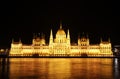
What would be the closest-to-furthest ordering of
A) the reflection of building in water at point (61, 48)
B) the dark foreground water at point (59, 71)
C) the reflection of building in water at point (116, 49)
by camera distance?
the dark foreground water at point (59, 71) → the reflection of building in water at point (61, 48) → the reflection of building in water at point (116, 49)

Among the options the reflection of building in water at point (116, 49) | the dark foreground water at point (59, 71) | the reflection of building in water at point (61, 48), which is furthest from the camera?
Result: the reflection of building in water at point (116, 49)

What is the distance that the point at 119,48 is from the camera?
440 ft

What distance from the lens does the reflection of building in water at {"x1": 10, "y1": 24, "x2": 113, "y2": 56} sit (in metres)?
127

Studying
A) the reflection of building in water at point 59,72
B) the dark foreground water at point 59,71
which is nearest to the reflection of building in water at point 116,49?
the dark foreground water at point 59,71

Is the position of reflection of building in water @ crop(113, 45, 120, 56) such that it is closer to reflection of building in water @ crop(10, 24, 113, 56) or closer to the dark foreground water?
reflection of building in water @ crop(10, 24, 113, 56)

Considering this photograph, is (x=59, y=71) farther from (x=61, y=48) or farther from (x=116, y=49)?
(x=116, y=49)

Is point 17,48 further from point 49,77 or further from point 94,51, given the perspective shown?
point 49,77

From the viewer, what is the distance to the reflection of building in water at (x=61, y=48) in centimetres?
12656

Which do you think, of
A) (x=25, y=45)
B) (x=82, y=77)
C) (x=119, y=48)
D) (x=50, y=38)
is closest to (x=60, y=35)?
(x=50, y=38)

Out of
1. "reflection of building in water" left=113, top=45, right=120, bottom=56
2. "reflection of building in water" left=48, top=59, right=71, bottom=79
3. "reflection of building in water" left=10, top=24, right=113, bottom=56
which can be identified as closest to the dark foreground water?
"reflection of building in water" left=48, top=59, right=71, bottom=79

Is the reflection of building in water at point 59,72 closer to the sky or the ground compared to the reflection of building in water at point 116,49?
closer to the ground

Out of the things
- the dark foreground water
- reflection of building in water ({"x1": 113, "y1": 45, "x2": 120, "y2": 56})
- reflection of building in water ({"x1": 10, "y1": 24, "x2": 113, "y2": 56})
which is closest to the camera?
the dark foreground water

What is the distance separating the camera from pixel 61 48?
129m

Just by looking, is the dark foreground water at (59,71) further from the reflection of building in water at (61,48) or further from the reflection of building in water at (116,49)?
the reflection of building in water at (116,49)
